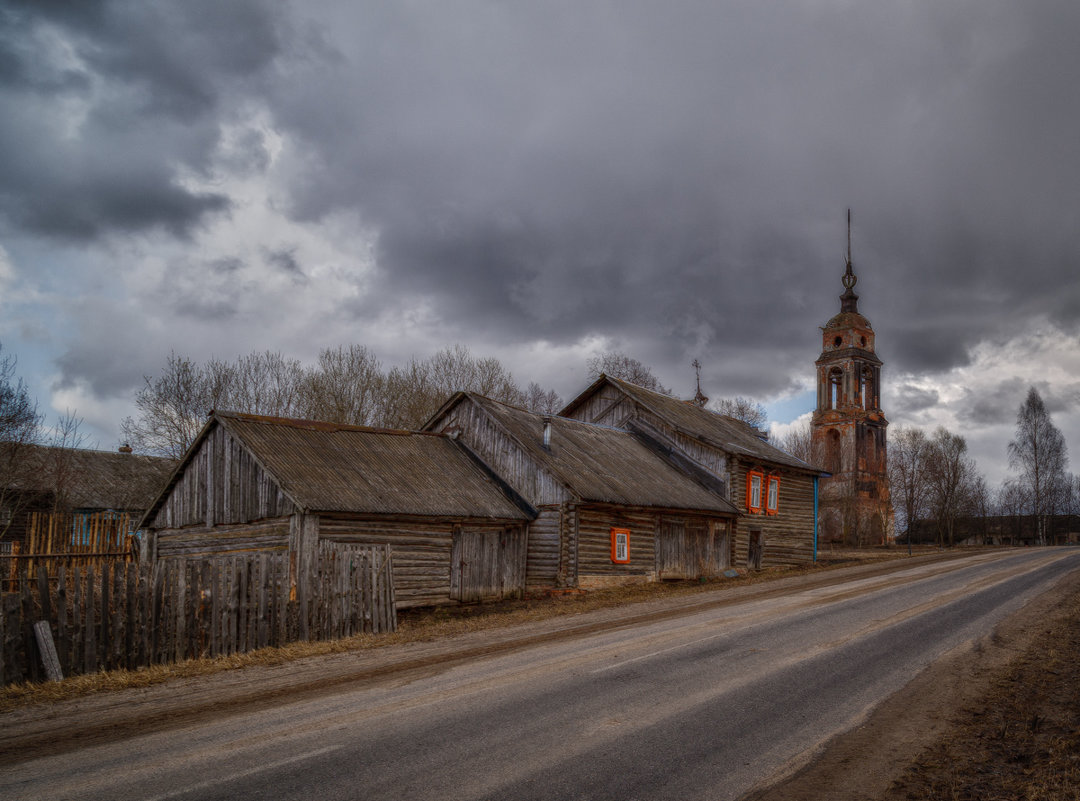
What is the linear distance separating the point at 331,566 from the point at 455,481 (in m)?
10.4

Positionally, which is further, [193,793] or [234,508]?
[234,508]

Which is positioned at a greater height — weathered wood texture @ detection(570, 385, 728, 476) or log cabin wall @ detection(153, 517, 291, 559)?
weathered wood texture @ detection(570, 385, 728, 476)

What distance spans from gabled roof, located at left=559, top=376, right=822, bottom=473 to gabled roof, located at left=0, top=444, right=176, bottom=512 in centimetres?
2523

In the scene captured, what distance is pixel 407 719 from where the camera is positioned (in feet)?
25.5

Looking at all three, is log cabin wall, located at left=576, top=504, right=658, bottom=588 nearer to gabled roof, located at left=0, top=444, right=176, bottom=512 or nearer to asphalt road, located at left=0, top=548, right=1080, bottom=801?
asphalt road, located at left=0, top=548, right=1080, bottom=801

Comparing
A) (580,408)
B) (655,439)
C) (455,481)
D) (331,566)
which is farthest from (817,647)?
(580,408)

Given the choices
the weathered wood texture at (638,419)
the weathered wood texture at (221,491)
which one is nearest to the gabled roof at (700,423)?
the weathered wood texture at (638,419)

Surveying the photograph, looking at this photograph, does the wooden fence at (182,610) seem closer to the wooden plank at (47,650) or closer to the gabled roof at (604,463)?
the wooden plank at (47,650)

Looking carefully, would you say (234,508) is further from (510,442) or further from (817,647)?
(817,647)

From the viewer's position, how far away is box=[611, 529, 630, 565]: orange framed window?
→ 26.3 metres

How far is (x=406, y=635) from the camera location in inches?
569

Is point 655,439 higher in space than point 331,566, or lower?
higher

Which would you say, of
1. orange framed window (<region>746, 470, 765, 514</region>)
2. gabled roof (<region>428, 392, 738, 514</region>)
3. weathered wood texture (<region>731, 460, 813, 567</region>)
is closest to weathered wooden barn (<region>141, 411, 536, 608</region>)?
gabled roof (<region>428, 392, 738, 514</region>)

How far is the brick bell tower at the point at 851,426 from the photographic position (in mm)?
71000
